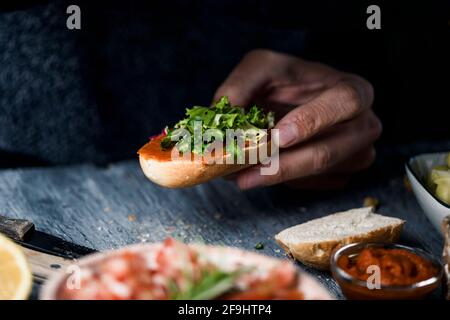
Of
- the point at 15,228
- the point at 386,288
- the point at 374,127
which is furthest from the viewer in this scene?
the point at 374,127

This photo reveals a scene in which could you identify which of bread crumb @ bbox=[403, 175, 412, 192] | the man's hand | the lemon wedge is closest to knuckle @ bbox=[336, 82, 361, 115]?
the man's hand

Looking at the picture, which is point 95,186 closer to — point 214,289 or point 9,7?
point 9,7

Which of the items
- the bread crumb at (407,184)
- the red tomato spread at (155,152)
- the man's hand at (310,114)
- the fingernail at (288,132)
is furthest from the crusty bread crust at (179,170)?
the bread crumb at (407,184)

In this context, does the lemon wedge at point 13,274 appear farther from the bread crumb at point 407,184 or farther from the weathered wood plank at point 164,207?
the bread crumb at point 407,184

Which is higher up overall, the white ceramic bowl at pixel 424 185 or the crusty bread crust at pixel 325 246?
the white ceramic bowl at pixel 424 185

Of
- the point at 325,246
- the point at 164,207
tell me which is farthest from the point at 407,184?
the point at 164,207

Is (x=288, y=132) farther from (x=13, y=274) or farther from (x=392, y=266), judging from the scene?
(x=13, y=274)
